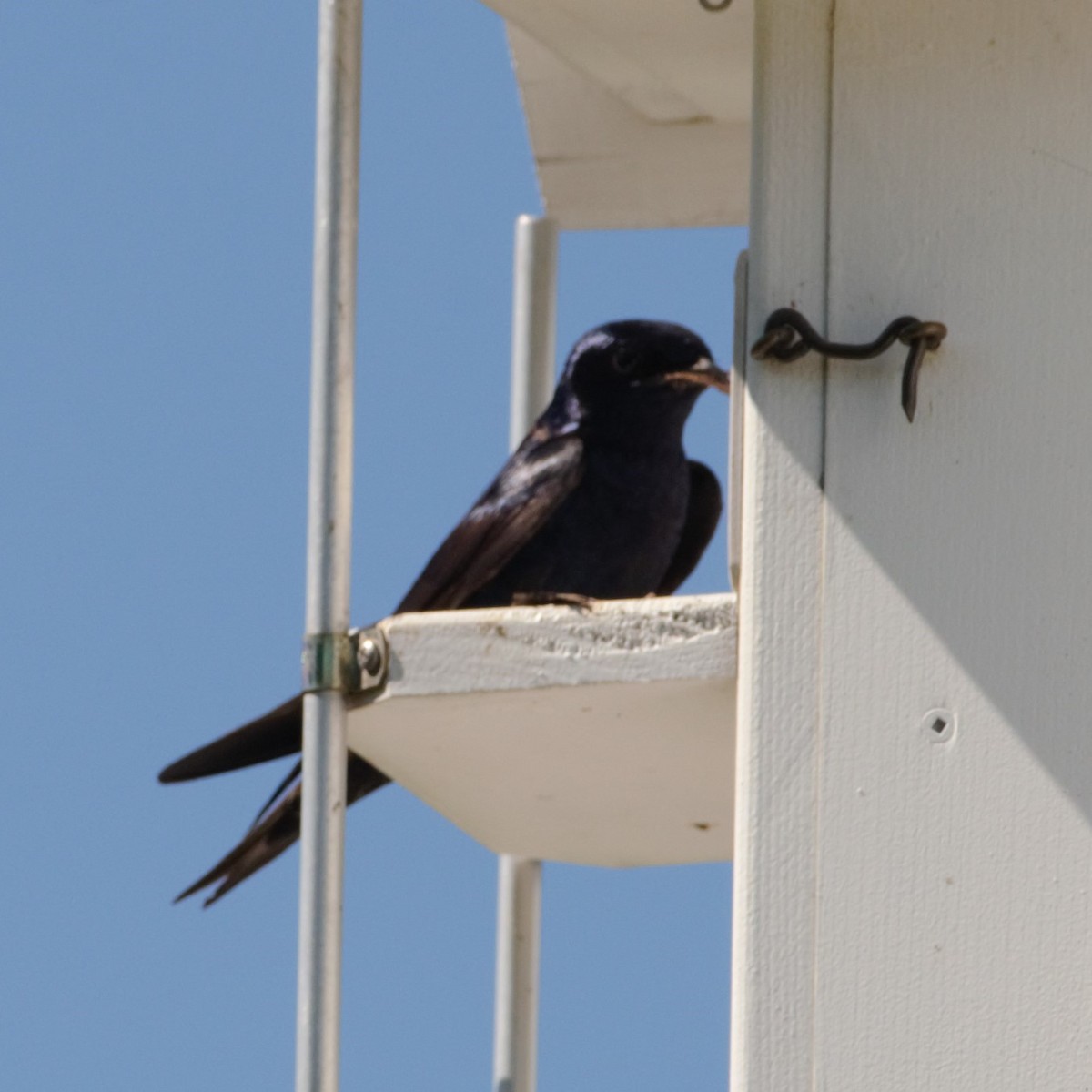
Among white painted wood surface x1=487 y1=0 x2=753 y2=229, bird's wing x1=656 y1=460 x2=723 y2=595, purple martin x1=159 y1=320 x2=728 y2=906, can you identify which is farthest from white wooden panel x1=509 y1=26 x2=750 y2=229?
bird's wing x1=656 y1=460 x2=723 y2=595

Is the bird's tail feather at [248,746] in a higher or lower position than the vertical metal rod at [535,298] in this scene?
lower

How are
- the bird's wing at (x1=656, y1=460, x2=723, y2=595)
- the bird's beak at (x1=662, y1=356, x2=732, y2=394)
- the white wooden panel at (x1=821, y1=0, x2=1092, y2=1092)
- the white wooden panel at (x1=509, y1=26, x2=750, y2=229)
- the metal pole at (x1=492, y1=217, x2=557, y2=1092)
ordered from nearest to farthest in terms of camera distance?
the white wooden panel at (x1=821, y1=0, x2=1092, y2=1092) → the metal pole at (x1=492, y1=217, x2=557, y2=1092) → the white wooden panel at (x1=509, y1=26, x2=750, y2=229) → the bird's beak at (x1=662, y1=356, x2=732, y2=394) → the bird's wing at (x1=656, y1=460, x2=723, y2=595)

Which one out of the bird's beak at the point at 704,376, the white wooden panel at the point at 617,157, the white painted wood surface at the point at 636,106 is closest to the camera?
the white painted wood surface at the point at 636,106

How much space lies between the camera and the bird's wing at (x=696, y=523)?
129 inches

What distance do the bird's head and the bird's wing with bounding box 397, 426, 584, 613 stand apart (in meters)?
0.10

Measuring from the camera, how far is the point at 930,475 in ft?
6.63

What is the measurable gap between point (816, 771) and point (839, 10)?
56cm

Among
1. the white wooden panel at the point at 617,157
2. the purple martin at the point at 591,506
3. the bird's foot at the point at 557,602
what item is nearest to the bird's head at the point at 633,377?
the purple martin at the point at 591,506

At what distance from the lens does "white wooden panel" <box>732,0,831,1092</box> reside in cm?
192

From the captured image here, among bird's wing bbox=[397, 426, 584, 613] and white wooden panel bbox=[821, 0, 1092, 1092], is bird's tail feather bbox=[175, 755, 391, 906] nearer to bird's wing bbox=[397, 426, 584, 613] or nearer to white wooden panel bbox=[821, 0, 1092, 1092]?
bird's wing bbox=[397, 426, 584, 613]

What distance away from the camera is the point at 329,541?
216 cm

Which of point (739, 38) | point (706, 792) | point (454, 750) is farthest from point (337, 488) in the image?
point (739, 38)

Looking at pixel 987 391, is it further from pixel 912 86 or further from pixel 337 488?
pixel 337 488

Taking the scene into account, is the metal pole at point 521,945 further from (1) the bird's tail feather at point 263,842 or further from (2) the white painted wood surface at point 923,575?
(2) the white painted wood surface at point 923,575
